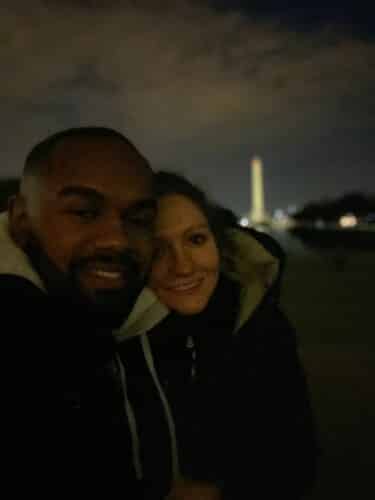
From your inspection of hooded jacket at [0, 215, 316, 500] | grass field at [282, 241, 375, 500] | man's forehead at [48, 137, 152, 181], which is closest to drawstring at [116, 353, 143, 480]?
hooded jacket at [0, 215, 316, 500]

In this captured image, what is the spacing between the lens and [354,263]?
1616 centimetres

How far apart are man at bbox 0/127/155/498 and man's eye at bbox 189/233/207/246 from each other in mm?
438

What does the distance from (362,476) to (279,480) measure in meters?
1.48

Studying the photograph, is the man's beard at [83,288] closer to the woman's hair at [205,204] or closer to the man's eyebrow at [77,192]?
the man's eyebrow at [77,192]

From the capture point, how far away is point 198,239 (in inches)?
80.5

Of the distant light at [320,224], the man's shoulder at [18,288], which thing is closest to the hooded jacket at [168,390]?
the man's shoulder at [18,288]

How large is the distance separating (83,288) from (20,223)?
36 centimetres

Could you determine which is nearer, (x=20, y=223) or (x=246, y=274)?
(x=20, y=223)

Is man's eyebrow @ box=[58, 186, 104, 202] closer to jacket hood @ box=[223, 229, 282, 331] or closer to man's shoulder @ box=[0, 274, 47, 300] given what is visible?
man's shoulder @ box=[0, 274, 47, 300]

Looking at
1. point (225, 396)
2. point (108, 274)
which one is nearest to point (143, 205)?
point (108, 274)

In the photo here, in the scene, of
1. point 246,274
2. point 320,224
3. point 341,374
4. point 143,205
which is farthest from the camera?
point 320,224

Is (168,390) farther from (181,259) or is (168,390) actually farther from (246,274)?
(246,274)

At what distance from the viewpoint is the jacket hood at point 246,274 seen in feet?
5.92

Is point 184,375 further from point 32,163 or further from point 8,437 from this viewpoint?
point 32,163
